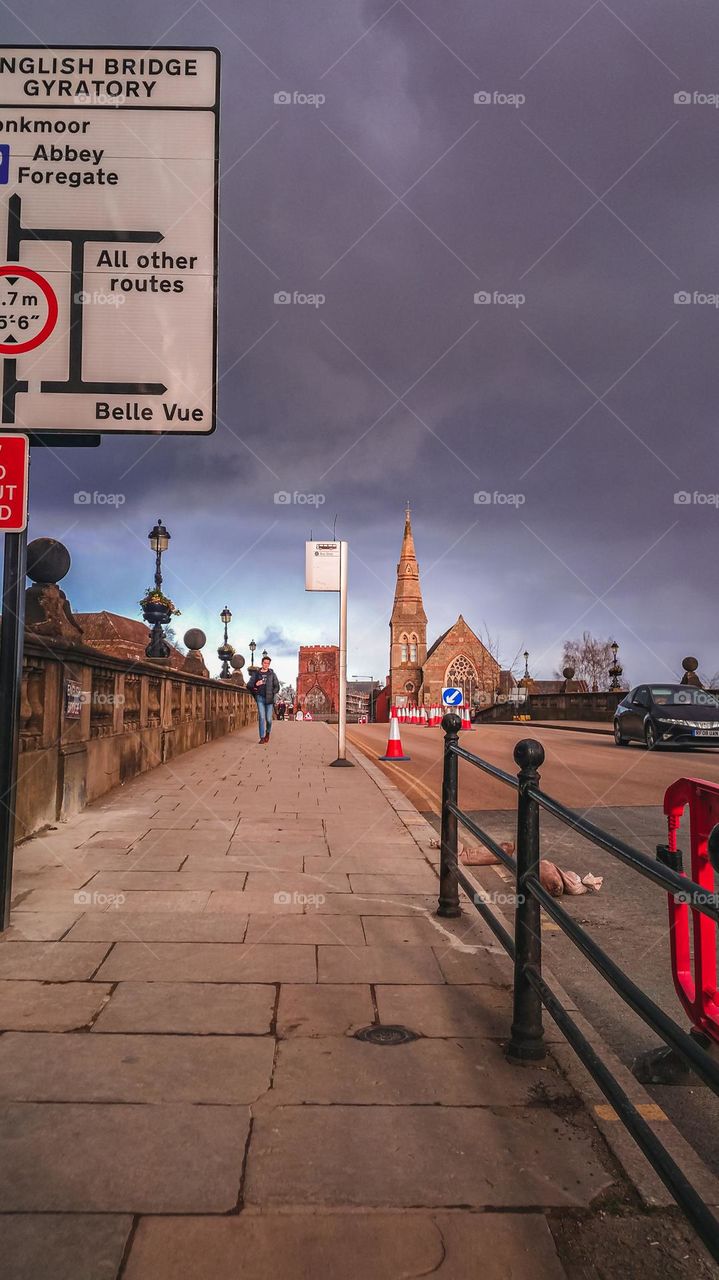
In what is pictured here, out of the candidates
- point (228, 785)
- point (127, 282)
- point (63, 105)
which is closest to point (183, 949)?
point (127, 282)

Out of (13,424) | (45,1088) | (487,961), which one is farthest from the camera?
(13,424)

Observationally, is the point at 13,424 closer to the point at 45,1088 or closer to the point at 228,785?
the point at 45,1088

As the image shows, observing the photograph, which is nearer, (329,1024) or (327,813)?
(329,1024)

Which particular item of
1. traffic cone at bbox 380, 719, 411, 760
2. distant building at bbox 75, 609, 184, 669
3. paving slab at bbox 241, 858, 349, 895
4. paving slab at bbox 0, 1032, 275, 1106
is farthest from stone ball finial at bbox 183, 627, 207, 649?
paving slab at bbox 0, 1032, 275, 1106

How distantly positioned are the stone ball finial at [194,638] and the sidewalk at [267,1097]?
23.2 meters

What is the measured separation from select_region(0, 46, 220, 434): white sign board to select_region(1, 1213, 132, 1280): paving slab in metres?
3.79

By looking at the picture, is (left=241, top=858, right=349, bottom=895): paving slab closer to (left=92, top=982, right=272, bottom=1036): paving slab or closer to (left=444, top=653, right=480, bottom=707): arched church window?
(left=92, top=982, right=272, bottom=1036): paving slab

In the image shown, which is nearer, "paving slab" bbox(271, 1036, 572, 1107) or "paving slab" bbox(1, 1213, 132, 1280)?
"paving slab" bbox(1, 1213, 132, 1280)

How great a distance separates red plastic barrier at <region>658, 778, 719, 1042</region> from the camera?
8.67 ft

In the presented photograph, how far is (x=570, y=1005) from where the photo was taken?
3215 millimetres

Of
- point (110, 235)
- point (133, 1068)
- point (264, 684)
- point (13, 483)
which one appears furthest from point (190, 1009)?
point (264, 684)

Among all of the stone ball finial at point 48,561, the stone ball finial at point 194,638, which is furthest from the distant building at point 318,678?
the stone ball finial at point 48,561

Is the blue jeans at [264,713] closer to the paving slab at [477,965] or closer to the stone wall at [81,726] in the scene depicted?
the stone wall at [81,726]

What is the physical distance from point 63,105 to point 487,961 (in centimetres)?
526
